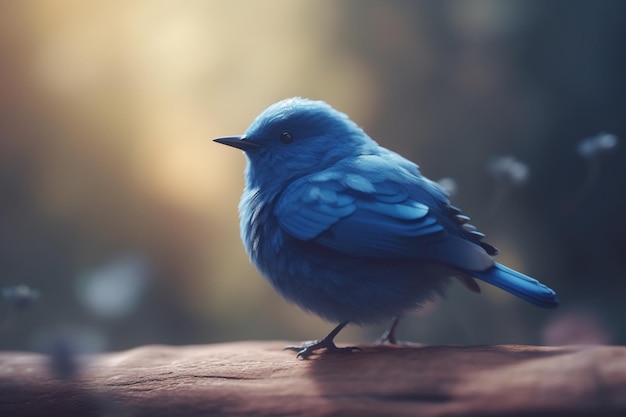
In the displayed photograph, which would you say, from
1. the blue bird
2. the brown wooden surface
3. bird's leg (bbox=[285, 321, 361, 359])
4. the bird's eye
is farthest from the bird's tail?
the bird's eye

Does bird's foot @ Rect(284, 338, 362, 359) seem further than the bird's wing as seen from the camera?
Yes

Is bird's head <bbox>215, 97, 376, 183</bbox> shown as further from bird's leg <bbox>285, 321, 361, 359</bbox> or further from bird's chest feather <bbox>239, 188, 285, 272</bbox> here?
bird's leg <bbox>285, 321, 361, 359</bbox>

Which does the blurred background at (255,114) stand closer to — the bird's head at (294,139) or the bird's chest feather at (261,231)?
the bird's head at (294,139)

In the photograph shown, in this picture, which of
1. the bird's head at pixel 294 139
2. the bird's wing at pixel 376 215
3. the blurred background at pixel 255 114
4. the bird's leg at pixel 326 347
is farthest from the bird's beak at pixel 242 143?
the blurred background at pixel 255 114

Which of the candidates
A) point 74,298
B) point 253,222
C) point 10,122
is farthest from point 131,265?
point 253,222

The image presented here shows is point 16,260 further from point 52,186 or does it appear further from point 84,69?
point 84,69

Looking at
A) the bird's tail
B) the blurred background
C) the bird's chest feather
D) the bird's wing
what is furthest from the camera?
the blurred background
